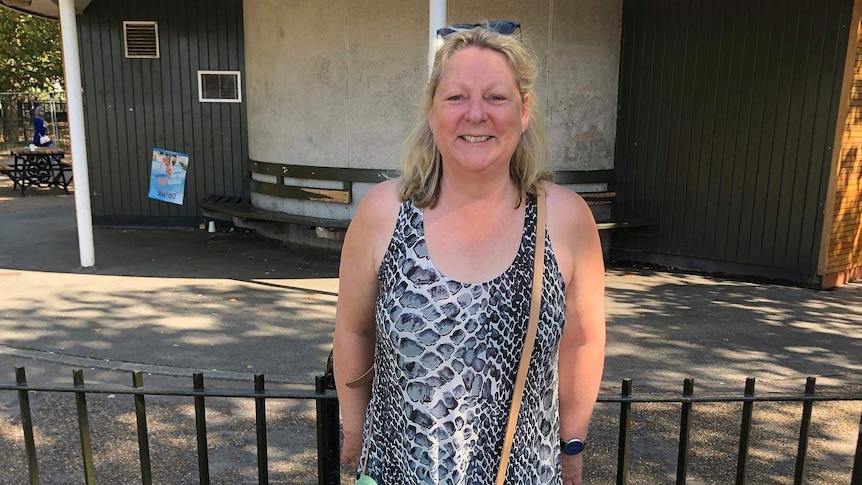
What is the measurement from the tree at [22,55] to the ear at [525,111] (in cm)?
2430

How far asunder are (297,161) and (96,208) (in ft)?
12.3

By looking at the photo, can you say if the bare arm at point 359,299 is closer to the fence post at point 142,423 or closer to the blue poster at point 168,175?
the fence post at point 142,423

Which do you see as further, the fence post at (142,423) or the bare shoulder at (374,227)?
the fence post at (142,423)

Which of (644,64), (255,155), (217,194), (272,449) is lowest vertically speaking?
(272,449)

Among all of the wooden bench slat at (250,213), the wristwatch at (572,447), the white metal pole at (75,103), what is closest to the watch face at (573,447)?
the wristwatch at (572,447)

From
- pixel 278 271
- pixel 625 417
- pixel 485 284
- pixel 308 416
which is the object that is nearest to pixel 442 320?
pixel 485 284

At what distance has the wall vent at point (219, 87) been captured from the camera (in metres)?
9.66

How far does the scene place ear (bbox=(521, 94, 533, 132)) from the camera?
71.7 inches

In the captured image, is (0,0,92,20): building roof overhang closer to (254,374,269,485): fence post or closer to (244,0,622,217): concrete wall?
(244,0,622,217): concrete wall

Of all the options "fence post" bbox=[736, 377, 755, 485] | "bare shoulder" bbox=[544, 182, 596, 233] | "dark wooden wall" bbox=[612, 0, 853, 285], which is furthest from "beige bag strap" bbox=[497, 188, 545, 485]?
"dark wooden wall" bbox=[612, 0, 853, 285]

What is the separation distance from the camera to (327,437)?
7.75ft

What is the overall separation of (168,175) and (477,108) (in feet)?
30.0

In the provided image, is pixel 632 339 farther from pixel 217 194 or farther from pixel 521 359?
pixel 217 194

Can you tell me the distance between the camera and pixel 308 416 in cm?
397
